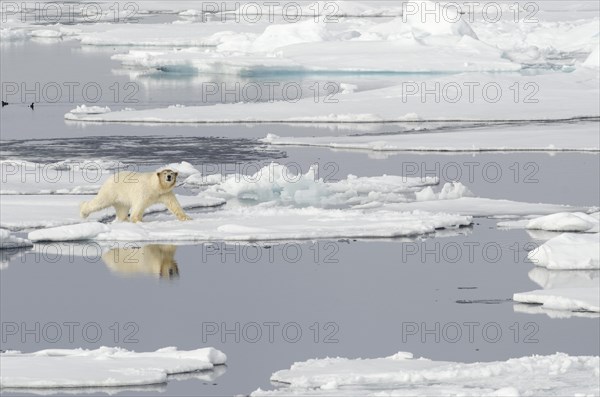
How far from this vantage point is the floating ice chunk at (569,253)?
11.4 meters

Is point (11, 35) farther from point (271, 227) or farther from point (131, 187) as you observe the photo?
point (271, 227)

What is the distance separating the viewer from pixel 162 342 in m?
9.33

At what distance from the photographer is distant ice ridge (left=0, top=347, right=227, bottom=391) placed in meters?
7.87

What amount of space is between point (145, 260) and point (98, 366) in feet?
12.6

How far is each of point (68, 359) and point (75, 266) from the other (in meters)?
3.51

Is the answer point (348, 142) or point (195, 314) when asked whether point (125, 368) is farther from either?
point (348, 142)

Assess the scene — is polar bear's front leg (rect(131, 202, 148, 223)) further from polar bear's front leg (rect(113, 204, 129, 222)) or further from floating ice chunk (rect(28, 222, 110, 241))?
floating ice chunk (rect(28, 222, 110, 241))

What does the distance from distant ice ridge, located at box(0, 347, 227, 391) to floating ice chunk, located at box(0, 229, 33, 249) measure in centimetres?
366

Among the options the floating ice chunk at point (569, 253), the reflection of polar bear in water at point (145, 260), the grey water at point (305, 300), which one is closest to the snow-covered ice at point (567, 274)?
the floating ice chunk at point (569, 253)

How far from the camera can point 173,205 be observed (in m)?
13.1

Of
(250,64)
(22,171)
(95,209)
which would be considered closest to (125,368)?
(95,209)

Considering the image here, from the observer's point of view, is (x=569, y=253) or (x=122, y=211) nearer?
(x=569, y=253)

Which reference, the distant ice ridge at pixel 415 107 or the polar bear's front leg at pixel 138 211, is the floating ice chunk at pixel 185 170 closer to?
the polar bear's front leg at pixel 138 211

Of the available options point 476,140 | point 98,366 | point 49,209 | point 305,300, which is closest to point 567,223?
point 305,300
